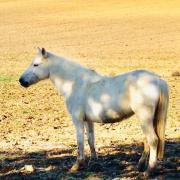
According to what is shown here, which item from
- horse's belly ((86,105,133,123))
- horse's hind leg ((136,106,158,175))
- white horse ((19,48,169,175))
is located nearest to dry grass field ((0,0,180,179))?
horse's hind leg ((136,106,158,175))

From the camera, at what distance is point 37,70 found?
27.6 feet

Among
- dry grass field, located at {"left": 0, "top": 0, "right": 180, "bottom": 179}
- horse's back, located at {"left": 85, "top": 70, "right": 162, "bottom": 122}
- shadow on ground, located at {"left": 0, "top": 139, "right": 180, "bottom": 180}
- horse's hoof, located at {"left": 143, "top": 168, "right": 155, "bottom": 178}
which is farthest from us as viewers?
dry grass field, located at {"left": 0, "top": 0, "right": 180, "bottom": 179}

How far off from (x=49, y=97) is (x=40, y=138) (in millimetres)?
4332

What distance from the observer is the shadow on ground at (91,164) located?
7.79 m

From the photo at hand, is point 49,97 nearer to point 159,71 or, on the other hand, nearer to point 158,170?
point 159,71

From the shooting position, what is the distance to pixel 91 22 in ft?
135

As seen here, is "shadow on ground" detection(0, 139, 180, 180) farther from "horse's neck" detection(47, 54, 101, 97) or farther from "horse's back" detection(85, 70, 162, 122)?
"horse's neck" detection(47, 54, 101, 97)

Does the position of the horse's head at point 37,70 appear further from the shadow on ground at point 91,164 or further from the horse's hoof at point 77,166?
the horse's hoof at point 77,166

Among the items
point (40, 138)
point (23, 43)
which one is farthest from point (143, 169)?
point (23, 43)

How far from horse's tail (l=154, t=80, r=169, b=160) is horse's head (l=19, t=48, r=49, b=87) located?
6.07ft

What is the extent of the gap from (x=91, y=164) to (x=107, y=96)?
44.6 inches

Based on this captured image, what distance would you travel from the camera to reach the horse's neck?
8.27 m

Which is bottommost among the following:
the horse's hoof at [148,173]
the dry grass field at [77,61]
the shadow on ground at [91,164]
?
the dry grass field at [77,61]

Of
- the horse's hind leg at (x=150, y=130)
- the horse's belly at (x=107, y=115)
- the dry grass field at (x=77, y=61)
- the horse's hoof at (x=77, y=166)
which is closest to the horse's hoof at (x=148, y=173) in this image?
the horse's hind leg at (x=150, y=130)
